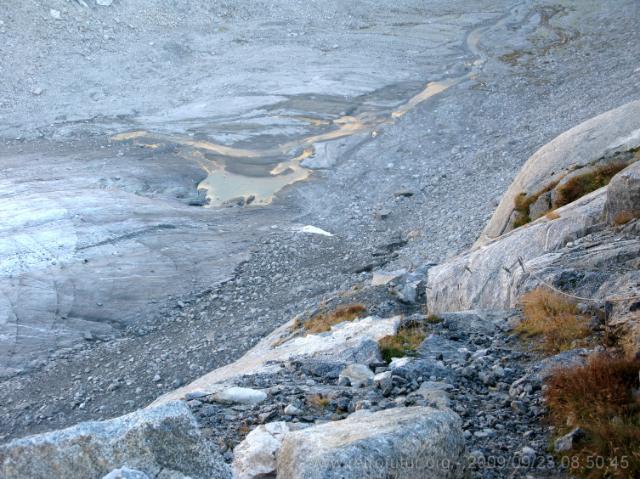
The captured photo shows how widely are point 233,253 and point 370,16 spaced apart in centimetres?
3677

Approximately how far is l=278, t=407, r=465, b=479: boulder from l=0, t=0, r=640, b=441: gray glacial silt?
13.2 meters

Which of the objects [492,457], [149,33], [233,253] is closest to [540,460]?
[492,457]

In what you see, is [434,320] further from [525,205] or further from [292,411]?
[525,205]

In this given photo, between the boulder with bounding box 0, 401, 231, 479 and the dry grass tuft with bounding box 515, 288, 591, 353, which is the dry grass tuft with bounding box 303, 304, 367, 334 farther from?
the boulder with bounding box 0, 401, 231, 479

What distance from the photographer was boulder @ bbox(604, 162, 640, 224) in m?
12.5

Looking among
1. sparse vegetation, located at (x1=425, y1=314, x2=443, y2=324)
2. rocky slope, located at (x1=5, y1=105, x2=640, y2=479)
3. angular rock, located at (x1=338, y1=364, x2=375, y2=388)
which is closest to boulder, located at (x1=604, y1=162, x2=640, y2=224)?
rocky slope, located at (x1=5, y1=105, x2=640, y2=479)

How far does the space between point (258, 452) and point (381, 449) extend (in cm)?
170

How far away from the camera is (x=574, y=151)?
59.4 ft

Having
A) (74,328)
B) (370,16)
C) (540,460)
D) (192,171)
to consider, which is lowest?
(74,328)

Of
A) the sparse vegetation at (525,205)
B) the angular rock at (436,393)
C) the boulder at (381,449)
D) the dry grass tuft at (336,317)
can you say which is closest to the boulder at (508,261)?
the sparse vegetation at (525,205)

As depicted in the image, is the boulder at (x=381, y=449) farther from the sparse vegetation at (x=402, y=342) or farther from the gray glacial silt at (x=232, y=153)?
the gray glacial silt at (x=232, y=153)

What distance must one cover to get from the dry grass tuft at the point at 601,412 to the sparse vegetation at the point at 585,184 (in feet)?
27.9

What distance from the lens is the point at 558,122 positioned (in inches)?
1309

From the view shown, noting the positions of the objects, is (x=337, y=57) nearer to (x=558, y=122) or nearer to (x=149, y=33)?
(x=149, y=33)
